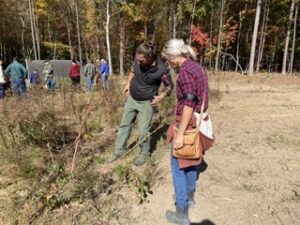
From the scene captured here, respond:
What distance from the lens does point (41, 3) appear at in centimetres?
3356

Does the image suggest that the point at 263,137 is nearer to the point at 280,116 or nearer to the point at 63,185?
the point at 280,116

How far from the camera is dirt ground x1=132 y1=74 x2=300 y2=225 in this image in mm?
3928

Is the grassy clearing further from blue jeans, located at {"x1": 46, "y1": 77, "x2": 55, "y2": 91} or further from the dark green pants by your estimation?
blue jeans, located at {"x1": 46, "y1": 77, "x2": 55, "y2": 91}

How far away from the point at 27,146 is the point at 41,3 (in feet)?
101

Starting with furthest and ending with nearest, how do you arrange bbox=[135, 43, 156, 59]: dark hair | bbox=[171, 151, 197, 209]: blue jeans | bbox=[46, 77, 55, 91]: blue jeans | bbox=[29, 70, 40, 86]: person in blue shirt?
bbox=[46, 77, 55, 91]: blue jeans < bbox=[29, 70, 40, 86]: person in blue shirt < bbox=[135, 43, 156, 59]: dark hair < bbox=[171, 151, 197, 209]: blue jeans

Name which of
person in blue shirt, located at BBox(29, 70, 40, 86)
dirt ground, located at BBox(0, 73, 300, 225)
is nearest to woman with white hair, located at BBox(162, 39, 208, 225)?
dirt ground, located at BBox(0, 73, 300, 225)

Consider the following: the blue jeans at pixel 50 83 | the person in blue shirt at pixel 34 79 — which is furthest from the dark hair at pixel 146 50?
the blue jeans at pixel 50 83

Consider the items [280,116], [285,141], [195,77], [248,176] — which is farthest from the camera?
[280,116]

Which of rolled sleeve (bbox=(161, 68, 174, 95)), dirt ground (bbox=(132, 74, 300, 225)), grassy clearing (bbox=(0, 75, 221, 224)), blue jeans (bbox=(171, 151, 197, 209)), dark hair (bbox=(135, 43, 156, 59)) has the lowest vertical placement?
dirt ground (bbox=(132, 74, 300, 225))

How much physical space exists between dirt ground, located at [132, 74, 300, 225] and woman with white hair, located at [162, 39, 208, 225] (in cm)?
50

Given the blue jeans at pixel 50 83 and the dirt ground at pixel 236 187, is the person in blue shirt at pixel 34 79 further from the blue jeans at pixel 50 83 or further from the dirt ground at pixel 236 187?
the dirt ground at pixel 236 187

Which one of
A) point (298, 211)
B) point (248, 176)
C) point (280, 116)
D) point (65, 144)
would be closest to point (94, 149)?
point (65, 144)

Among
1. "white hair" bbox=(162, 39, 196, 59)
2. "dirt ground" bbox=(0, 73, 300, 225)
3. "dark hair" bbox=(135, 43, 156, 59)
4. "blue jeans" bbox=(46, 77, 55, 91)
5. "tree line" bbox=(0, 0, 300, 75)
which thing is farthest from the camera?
"tree line" bbox=(0, 0, 300, 75)

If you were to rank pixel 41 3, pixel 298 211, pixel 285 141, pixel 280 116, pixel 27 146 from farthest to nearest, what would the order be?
pixel 41 3 → pixel 280 116 → pixel 285 141 → pixel 27 146 → pixel 298 211
